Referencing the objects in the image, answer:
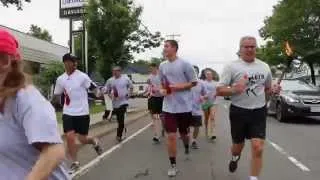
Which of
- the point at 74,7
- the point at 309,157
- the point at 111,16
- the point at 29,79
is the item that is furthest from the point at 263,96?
the point at 111,16

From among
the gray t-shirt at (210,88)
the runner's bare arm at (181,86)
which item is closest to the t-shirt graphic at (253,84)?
the runner's bare arm at (181,86)

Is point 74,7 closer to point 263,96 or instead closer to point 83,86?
point 83,86

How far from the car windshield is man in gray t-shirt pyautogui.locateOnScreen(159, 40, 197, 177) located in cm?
1214

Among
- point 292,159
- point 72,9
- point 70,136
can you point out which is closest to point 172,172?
point 70,136

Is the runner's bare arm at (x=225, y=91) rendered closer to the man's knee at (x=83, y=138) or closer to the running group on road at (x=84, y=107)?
the running group on road at (x=84, y=107)

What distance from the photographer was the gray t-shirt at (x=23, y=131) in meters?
2.79

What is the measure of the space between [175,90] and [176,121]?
0.44m

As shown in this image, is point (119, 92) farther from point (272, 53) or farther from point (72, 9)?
point (272, 53)

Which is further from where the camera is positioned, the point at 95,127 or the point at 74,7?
the point at 74,7

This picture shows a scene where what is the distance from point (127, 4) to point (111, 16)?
91.6 inches

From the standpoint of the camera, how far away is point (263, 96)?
25.6 feet

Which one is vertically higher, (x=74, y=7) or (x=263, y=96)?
(x=74, y=7)

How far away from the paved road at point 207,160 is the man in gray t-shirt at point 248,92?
4.75ft

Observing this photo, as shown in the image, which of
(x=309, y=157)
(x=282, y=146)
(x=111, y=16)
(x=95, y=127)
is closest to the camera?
(x=309, y=157)
